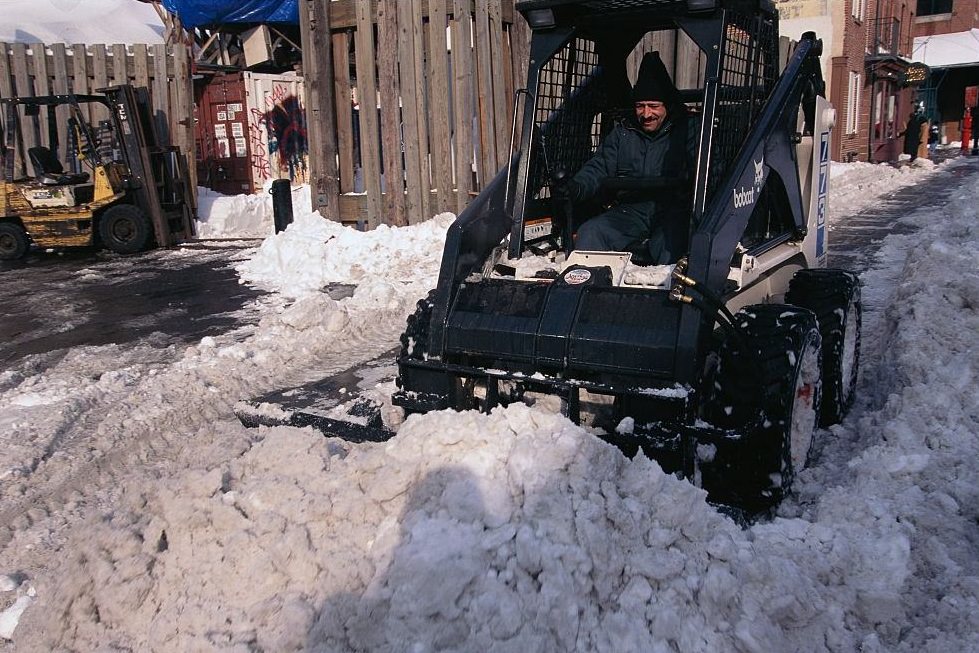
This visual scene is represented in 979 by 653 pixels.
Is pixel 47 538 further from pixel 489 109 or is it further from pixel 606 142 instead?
pixel 489 109

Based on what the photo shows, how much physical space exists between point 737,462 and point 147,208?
452 inches

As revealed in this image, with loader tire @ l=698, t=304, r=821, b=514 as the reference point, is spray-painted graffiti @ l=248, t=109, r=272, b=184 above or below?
above

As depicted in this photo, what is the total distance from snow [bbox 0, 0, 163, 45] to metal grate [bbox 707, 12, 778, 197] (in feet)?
71.7

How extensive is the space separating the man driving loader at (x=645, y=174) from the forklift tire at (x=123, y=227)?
942 centimetres

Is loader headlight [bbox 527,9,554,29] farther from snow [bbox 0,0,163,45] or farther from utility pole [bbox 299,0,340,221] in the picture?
snow [bbox 0,0,163,45]

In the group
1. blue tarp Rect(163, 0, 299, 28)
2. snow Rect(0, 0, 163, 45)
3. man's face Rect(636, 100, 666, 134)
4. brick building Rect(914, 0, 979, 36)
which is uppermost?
brick building Rect(914, 0, 979, 36)

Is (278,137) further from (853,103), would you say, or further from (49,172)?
(853,103)

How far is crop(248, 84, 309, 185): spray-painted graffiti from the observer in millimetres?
17484

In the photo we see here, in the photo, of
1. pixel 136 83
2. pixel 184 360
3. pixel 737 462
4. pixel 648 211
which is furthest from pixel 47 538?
pixel 136 83

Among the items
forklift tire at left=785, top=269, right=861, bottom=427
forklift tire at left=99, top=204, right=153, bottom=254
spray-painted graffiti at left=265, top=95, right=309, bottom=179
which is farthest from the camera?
spray-painted graffiti at left=265, top=95, right=309, bottom=179

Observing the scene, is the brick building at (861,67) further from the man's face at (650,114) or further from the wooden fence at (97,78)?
the man's face at (650,114)

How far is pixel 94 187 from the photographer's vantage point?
489 inches

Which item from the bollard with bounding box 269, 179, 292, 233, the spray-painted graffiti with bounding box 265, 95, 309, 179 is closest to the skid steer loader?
the bollard with bounding box 269, 179, 292, 233

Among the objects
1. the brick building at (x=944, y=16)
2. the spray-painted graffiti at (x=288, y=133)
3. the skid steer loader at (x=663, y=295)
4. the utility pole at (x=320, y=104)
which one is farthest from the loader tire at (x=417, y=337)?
the brick building at (x=944, y=16)
